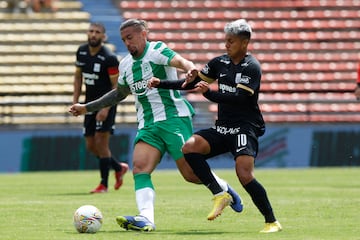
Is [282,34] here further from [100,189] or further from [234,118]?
[234,118]

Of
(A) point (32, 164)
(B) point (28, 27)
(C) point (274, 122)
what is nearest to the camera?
(A) point (32, 164)

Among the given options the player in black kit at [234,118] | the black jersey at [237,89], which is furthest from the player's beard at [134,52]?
the black jersey at [237,89]

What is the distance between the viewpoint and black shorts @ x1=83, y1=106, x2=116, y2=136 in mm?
15406

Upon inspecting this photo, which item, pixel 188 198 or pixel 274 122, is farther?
pixel 274 122

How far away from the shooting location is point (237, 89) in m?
9.35

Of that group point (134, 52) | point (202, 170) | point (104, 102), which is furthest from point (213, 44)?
point (202, 170)

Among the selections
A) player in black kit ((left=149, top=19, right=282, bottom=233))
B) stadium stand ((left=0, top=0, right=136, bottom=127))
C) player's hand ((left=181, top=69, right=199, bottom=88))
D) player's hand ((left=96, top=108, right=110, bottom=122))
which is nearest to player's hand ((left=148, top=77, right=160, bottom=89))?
player in black kit ((left=149, top=19, right=282, bottom=233))

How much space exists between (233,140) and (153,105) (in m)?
1.04

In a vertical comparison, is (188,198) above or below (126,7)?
below

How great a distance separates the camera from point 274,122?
23.9 meters

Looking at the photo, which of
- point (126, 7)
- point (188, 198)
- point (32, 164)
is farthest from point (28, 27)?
point (188, 198)

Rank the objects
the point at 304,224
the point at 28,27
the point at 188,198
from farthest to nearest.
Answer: the point at 28,27, the point at 188,198, the point at 304,224

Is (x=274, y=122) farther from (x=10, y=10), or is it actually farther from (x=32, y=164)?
(x=10, y=10)

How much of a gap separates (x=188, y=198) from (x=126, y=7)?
52.4 ft
